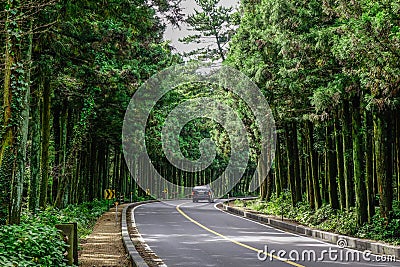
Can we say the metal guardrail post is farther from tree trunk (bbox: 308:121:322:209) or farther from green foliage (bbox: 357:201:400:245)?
tree trunk (bbox: 308:121:322:209)

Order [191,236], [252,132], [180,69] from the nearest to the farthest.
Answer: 1. [191,236]
2. [252,132]
3. [180,69]

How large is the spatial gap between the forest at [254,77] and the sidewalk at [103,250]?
6.28 ft

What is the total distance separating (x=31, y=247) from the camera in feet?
26.6

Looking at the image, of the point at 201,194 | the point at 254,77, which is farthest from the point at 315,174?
the point at 201,194

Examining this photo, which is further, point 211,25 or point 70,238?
point 211,25

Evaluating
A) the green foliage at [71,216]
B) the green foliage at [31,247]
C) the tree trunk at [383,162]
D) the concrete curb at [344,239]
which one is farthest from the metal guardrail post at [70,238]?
the tree trunk at [383,162]

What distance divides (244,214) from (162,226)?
9612mm

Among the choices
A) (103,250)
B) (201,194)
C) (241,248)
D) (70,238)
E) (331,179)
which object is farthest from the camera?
(201,194)

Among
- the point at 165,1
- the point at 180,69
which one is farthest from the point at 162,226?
the point at 180,69

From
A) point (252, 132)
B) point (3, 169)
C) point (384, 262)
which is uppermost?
point (252, 132)

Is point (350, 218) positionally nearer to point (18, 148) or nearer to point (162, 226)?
point (162, 226)

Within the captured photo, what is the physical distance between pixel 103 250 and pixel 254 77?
45.6ft

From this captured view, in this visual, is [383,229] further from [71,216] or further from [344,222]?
[71,216]

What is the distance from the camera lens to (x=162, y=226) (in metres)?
21.8
